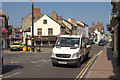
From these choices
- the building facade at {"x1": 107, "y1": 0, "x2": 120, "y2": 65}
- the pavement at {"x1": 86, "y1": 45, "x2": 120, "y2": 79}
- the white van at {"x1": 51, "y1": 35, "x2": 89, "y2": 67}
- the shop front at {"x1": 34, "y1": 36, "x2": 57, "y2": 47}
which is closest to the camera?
the pavement at {"x1": 86, "y1": 45, "x2": 120, "y2": 79}

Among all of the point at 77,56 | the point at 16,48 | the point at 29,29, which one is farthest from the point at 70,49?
the point at 29,29

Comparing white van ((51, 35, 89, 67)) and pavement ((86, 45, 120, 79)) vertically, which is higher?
white van ((51, 35, 89, 67))

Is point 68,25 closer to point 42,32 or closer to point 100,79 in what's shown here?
point 42,32

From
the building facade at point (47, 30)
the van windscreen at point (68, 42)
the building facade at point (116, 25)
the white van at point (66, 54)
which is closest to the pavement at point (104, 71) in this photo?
the building facade at point (116, 25)

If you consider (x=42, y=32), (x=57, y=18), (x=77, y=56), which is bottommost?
(x=77, y=56)

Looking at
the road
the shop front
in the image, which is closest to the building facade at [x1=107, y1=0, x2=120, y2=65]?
the road

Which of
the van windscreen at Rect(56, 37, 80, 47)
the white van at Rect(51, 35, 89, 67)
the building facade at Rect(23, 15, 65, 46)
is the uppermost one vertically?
the building facade at Rect(23, 15, 65, 46)

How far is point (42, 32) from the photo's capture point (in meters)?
54.9

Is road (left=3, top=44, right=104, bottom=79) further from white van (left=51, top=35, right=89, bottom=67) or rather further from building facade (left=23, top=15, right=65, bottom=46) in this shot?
building facade (left=23, top=15, right=65, bottom=46)

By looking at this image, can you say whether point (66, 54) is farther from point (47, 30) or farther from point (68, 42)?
point (47, 30)

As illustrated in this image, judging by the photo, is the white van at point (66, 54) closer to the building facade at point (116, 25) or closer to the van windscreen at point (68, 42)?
the van windscreen at point (68, 42)

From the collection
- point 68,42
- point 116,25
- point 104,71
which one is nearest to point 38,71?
point 68,42

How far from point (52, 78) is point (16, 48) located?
26.5 m

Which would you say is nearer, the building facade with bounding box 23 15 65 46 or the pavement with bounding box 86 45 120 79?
the pavement with bounding box 86 45 120 79
